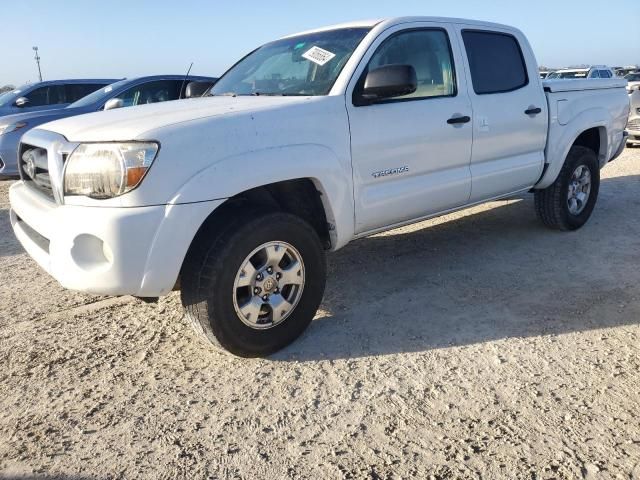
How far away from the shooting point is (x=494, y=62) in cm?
438

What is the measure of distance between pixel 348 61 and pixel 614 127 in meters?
3.49

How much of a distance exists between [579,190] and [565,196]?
326 millimetres

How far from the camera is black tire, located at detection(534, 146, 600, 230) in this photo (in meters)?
5.11

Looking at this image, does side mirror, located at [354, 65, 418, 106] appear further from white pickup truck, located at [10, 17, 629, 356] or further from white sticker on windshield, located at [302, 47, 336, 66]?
white sticker on windshield, located at [302, 47, 336, 66]

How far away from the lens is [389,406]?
102 inches

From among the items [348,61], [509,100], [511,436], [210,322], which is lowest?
[511,436]

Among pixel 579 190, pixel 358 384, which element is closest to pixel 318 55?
pixel 358 384

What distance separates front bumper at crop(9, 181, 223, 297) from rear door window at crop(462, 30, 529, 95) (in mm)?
2517

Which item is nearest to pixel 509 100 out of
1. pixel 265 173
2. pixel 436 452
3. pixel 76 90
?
pixel 265 173

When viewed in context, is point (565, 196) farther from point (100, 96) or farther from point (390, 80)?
point (100, 96)

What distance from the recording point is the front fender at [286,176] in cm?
264

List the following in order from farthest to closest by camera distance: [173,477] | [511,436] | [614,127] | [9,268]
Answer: [614,127]
[9,268]
[511,436]
[173,477]

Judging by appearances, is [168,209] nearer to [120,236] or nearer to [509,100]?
[120,236]

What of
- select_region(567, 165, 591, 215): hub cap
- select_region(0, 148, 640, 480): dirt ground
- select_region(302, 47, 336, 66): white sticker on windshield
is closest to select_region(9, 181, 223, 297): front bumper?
select_region(0, 148, 640, 480): dirt ground
